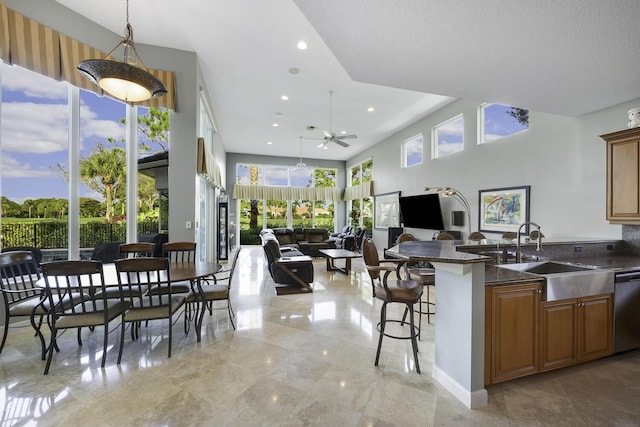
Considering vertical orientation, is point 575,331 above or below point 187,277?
below

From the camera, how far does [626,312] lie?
8.24 ft

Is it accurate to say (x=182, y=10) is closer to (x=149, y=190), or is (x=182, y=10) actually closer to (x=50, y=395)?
(x=149, y=190)

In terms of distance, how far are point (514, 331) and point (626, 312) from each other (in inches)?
57.5

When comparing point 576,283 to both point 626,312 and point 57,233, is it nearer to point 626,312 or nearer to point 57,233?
point 626,312

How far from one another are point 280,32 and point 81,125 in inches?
121

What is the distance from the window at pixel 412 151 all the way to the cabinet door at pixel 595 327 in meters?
5.54

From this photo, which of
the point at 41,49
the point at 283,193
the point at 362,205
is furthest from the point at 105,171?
the point at 362,205

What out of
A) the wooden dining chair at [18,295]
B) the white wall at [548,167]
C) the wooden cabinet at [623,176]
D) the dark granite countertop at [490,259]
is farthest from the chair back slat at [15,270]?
the white wall at [548,167]

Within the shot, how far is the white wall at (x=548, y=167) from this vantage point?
354 centimetres

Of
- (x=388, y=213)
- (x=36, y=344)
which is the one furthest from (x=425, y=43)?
Result: (x=388, y=213)

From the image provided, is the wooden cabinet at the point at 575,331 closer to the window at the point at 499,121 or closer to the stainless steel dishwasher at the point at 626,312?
the stainless steel dishwasher at the point at 626,312

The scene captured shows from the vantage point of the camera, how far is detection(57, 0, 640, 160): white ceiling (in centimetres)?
184

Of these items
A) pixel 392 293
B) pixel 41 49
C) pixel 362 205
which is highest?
pixel 41 49

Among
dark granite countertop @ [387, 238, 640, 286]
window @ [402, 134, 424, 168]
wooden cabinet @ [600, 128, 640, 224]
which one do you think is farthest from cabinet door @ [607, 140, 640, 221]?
window @ [402, 134, 424, 168]
